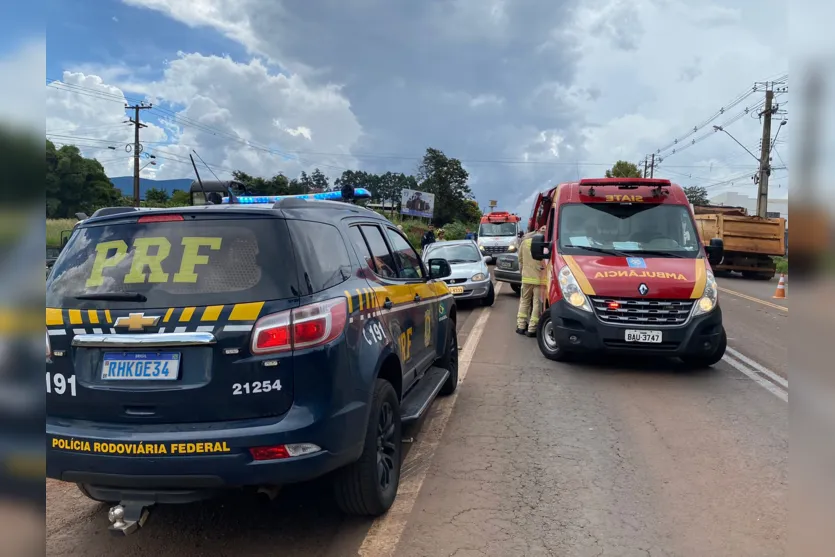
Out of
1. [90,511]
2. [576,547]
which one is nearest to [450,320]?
[576,547]

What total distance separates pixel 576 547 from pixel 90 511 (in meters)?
3.02

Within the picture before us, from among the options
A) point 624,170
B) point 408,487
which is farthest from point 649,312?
point 624,170

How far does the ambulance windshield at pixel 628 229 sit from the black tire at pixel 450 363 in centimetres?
229

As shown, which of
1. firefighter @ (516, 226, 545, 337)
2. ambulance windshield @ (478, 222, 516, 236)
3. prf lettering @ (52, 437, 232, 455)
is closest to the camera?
prf lettering @ (52, 437, 232, 455)

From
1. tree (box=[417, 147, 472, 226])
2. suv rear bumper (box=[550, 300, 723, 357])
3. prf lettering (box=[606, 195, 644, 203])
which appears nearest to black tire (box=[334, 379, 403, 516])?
suv rear bumper (box=[550, 300, 723, 357])

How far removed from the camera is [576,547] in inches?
127

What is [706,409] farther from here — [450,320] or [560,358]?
[450,320]

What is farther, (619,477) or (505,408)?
(505,408)

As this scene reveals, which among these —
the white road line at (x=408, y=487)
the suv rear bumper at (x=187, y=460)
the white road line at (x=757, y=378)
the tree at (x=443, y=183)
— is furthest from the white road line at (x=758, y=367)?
the tree at (x=443, y=183)

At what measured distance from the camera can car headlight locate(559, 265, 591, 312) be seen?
6871 millimetres

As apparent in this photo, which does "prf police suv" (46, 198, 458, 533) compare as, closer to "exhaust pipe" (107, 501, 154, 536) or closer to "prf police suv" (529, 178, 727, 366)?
"exhaust pipe" (107, 501, 154, 536)

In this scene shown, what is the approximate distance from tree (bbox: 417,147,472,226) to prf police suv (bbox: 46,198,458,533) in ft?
236

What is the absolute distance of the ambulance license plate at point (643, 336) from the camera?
6.63 m

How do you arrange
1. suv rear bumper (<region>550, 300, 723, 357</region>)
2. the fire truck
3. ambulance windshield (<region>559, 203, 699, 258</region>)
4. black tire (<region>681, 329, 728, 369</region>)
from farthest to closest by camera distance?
the fire truck → ambulance windshield (<region>559, 203, 699, 258</region>) → black tire (<region>681, 329, 728, 369</region>) → suv rear bumper (<region>550, 300, 723, 357</region>)
